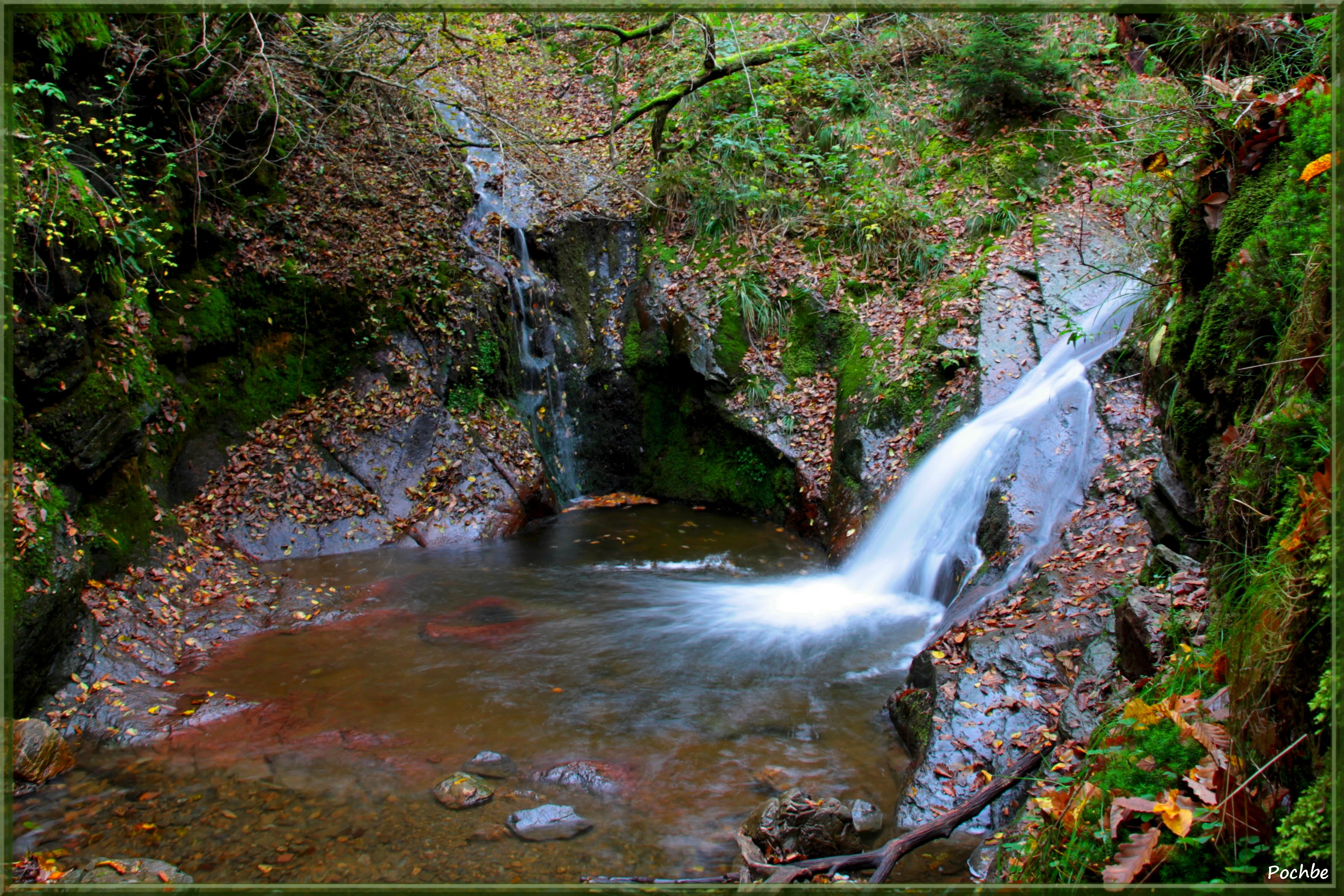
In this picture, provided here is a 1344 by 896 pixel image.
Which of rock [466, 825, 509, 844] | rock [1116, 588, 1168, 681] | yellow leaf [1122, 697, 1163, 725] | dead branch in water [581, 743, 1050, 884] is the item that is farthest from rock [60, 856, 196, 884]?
rock [1116, 588, 1168, 681]

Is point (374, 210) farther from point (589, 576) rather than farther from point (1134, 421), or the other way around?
point (1134, 421)

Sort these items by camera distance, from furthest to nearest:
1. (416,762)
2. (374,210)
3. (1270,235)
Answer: (374,210)
(416,762)
(1270,235)

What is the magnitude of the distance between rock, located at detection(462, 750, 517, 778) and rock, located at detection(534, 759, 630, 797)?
19cm

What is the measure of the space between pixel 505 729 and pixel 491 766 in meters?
0.46

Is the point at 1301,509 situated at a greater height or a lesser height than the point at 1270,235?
lesser

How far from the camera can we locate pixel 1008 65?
10.3m

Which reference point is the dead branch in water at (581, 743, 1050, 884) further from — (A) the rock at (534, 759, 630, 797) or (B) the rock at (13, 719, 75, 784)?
(B) the rock at (13, 719, 75, 784)

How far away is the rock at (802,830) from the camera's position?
135 inches

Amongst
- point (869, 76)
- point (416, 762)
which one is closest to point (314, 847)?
point (416, 762)

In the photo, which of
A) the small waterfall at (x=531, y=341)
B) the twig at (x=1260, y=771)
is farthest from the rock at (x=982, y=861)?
the small waterfall at (x=531, y=341)

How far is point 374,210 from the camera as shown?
9859mm

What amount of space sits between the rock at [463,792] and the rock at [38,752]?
230cm

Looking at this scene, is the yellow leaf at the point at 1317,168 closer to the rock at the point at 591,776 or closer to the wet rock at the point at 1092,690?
the wet rock at the point at 1092,690

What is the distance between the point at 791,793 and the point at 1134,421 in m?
4.81
